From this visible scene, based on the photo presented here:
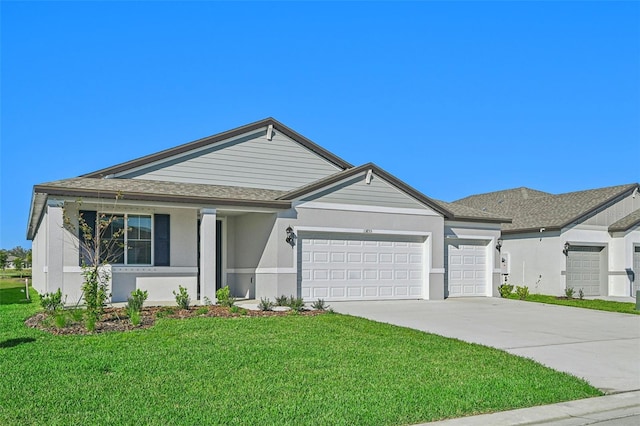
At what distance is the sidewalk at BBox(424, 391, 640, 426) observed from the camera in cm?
677

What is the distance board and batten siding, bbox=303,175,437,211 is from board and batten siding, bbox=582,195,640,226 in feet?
35.2

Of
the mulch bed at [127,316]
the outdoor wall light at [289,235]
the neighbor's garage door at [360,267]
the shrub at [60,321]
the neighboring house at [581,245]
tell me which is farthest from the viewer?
the neighboring house at [581,245]

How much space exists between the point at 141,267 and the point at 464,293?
11822 millimetres

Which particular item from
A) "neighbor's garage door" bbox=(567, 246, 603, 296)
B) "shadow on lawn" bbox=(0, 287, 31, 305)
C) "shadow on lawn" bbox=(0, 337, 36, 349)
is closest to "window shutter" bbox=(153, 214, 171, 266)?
"shadow on lawn" bbox=(0, 287, 31, 305)

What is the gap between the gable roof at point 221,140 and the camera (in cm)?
1838

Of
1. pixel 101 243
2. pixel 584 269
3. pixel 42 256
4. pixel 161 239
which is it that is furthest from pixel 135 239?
pixel 584 269

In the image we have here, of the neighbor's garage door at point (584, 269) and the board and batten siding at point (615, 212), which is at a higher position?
the board and batten siding at point (615, 212)

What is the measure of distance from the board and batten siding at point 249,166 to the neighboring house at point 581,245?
1054cm

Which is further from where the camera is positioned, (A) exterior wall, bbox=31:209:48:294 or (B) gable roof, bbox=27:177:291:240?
(A) exterior wall, bbox=31:209:48:294

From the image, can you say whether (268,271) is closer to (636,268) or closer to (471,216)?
(471,216)

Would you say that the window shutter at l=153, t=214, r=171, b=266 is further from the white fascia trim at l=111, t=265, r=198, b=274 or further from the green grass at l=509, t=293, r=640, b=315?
the green grass at l=509, t=293, r=640, b=315

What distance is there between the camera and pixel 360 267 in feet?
63.6

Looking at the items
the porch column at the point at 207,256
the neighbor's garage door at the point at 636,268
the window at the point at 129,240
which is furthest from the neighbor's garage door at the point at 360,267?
the neighbor's garage door at the point at 636,268

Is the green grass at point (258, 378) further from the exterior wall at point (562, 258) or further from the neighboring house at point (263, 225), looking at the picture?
the exterior wall at point (562, 258)
